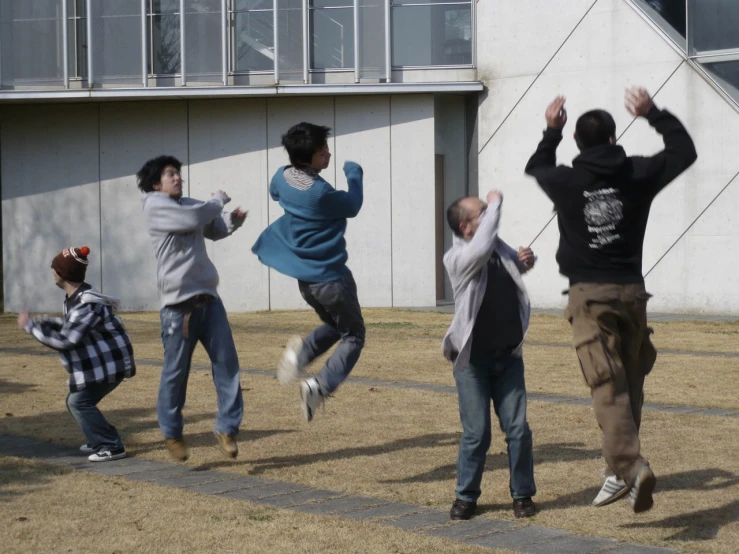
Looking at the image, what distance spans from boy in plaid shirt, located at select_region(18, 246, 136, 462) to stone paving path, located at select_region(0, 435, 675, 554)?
224 mm

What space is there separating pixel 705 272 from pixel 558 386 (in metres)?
9.75

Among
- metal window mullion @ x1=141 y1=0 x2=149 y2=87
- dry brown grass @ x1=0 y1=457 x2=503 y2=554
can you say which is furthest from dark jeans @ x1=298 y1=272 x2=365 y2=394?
metal window mullion @ x1=141 y1=0 x2=149 y2=87

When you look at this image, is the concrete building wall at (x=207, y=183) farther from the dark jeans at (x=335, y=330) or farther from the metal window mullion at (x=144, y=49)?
the dark jeans at (x=335, y=330)

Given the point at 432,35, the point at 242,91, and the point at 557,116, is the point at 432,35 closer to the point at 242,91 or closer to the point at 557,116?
the point at 242,91

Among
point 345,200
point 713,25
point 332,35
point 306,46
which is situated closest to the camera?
point 345,200

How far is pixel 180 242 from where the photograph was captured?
719 cm

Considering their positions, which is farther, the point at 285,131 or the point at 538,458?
the point at 285,131

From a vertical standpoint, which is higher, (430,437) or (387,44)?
(387,44)

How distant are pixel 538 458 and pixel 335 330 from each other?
5.07 feet

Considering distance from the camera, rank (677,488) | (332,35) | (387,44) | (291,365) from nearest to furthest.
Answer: (677,488), (291,365), (387,44), (332,35)

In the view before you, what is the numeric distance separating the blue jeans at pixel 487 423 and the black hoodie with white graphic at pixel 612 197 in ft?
2.36

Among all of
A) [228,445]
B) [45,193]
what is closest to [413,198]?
[45,193]

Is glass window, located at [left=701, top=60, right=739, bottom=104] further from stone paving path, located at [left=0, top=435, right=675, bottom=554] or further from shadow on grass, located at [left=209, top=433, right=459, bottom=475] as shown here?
stone paving path, located at [left=0, top=435, right=675, bottom=554]

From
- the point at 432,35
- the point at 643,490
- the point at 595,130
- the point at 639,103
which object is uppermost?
the point at 432,35
